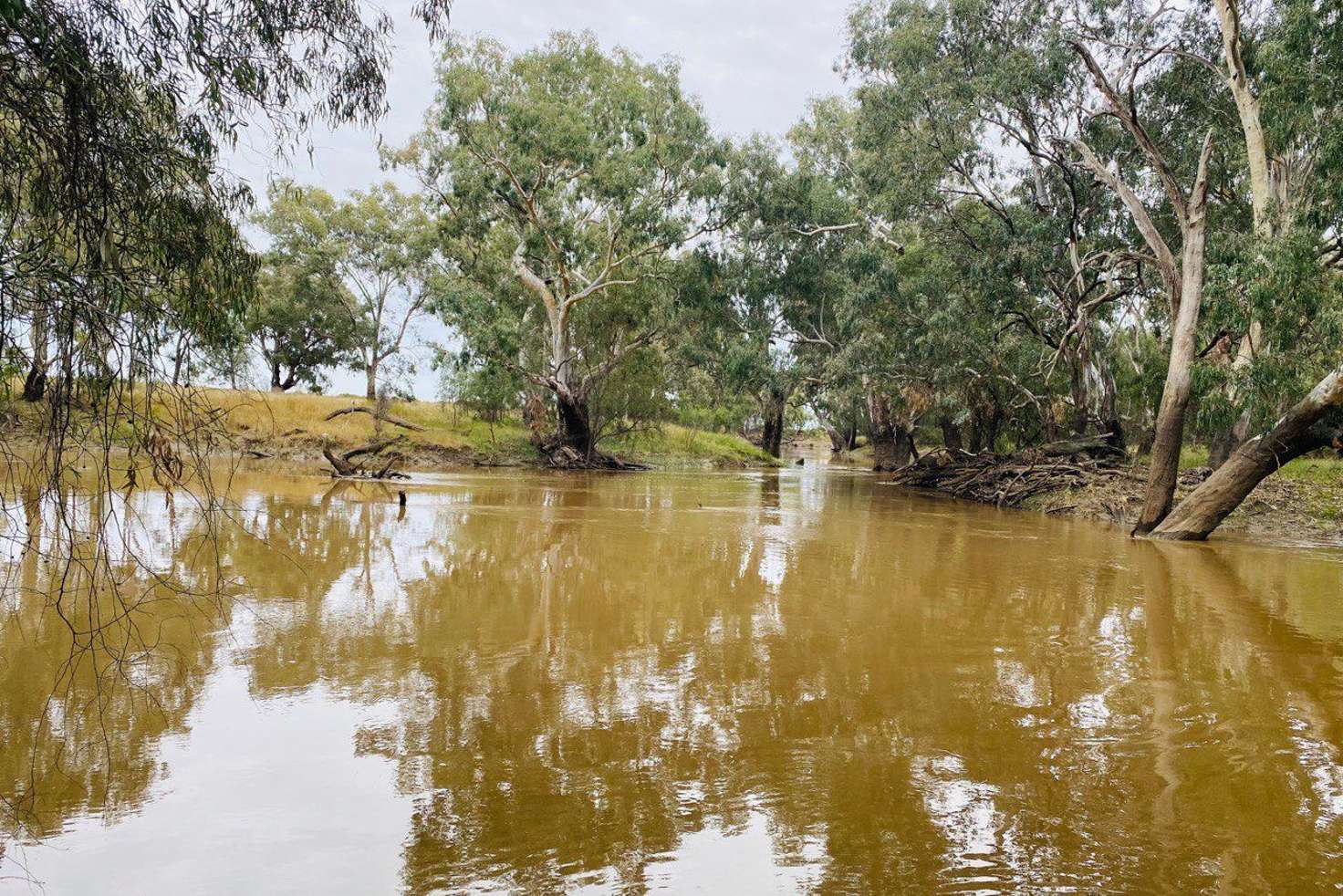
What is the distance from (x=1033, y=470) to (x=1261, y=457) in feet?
24.9

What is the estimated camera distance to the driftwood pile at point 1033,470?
17312 millimetres

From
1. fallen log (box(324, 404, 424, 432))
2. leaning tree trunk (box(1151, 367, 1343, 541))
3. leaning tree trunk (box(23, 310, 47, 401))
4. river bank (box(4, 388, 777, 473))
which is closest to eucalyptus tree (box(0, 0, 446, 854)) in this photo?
leaning tree trunk (box(23, 310, 47, 401))

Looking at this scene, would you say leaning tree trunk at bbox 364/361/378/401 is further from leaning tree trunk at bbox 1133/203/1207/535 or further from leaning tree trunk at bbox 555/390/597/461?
leaning tree trunk at bbox 1133/203/1207/535

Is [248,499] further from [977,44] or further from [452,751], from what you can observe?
[977,44]

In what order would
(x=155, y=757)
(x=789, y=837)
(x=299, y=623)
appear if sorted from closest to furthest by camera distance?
(x=789, y=837) → (x=155, y=757) → (x=299, y=623)

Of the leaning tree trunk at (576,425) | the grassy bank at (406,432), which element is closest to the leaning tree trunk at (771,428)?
the grassy bank at (406,432)

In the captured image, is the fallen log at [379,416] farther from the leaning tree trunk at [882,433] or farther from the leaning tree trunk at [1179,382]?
the leaning tree trunk at [1179,382]

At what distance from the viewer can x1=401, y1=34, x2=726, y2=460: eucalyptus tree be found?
2284cm

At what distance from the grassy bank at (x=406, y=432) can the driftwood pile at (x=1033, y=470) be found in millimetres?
14358

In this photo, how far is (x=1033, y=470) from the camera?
18.2 meters

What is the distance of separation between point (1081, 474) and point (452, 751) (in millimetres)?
16669

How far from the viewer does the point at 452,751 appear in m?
3.17

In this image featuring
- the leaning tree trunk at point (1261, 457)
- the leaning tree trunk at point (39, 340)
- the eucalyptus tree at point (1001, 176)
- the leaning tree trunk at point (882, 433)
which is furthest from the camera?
the leaning tree trunk at point (882, 433)

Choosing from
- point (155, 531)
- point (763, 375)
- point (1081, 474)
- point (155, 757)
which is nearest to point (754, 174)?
point (763, 375)
